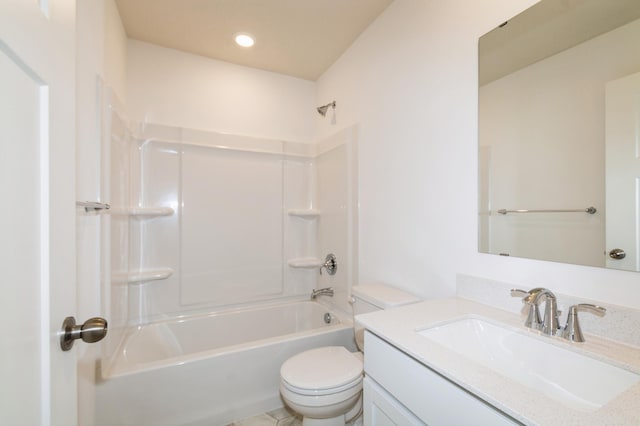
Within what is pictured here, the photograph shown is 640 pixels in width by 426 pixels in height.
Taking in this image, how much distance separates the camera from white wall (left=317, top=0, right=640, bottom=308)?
1.11m

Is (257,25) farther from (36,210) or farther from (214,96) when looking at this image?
(36,210)

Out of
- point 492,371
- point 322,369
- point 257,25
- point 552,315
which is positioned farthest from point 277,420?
point 257,25

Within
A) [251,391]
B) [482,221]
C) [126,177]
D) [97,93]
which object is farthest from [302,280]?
[97,93]

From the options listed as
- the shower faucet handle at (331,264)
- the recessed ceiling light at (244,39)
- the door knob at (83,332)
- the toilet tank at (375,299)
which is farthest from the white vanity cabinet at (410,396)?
the recessed ceiling light at (244,39)

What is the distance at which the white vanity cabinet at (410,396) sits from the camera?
66 centimetres

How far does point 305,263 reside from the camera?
8.55 feet

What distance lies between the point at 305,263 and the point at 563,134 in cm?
205

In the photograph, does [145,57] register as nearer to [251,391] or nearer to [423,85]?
[423,85]

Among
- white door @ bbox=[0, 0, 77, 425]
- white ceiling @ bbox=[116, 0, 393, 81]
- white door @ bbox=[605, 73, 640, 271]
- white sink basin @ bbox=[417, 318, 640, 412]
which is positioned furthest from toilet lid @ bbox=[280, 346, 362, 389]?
white ceiling @ bbox=[116, 0, 393, 81]

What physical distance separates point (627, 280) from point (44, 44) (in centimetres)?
156

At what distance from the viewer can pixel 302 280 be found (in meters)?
2.71

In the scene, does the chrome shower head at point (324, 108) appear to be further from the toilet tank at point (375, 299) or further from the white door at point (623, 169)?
the white door at point (623, 169)

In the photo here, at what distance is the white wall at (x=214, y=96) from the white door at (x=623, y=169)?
2.23 meters

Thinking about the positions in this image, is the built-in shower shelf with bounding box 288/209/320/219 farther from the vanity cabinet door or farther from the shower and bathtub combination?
the vanity cabinet door
